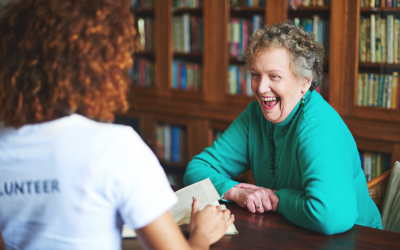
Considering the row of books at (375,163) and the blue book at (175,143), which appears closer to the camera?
the row of books at (375,163)

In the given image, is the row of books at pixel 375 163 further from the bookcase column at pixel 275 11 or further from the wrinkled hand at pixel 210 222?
the wrinkled hand at pixel 210 222

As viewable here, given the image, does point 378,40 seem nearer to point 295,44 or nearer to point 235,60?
point 235,60

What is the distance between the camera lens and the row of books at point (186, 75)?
3.41m

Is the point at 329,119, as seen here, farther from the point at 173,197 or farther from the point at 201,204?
the point at 173,197

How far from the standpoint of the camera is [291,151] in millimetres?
1483

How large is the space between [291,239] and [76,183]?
648mm

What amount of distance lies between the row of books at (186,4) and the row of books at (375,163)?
178 centimetres

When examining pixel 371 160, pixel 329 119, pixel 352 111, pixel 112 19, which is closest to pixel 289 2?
pixel 352 111

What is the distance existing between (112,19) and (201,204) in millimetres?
667

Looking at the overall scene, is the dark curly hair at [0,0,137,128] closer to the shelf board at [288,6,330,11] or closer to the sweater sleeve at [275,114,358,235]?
the sweater sleeve at [275,114,358,235]

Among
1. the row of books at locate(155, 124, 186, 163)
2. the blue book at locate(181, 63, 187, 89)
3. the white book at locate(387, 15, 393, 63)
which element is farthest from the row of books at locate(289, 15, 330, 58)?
the row of books at locate(155, 124, 186, 163)

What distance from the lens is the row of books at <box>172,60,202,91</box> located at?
3.41 metres

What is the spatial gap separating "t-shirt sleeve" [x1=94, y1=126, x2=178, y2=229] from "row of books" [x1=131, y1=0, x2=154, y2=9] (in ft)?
10.0

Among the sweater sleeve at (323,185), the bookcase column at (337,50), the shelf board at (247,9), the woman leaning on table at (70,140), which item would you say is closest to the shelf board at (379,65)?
the bookcase column at (337,50)
